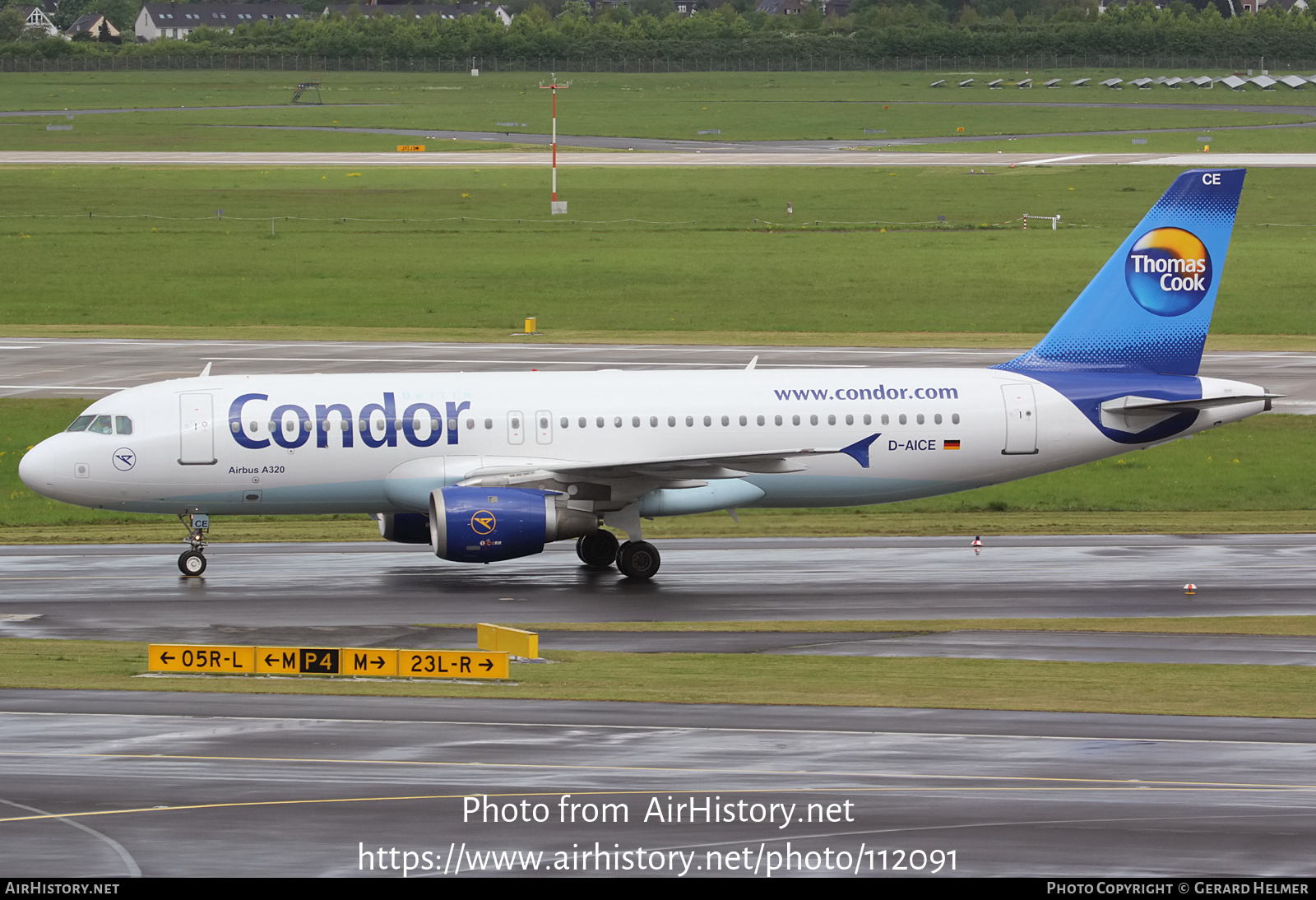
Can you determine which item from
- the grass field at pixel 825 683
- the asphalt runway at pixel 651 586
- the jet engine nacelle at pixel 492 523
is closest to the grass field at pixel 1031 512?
the asphalt runway at pixel 651 586

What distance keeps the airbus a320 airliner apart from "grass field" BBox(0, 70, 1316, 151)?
116753mm

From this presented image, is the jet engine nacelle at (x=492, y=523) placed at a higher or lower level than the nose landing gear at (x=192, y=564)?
higher

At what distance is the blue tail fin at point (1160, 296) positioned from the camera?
128 feet

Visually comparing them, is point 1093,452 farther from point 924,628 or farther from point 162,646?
point 162,646

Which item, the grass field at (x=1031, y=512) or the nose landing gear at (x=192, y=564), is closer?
the nose landing gear at (x=192, y=564)

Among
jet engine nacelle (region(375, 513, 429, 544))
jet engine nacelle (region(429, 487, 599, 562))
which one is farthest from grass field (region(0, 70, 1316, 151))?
jet engine nacelle (region(429, 487, 599, 562))

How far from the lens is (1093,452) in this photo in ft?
126

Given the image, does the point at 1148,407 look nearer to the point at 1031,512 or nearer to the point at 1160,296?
the point at 1160,296

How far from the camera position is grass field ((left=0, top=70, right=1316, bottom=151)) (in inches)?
6211

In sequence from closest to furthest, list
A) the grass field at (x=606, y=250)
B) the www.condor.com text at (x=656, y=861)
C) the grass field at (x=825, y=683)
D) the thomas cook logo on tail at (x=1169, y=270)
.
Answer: the www.condor.com text at (x=656, y=861), the grass field at (x=825, y=683), the thomas cook logo on tail at (x=1169, y=270), the grass field at (x=606, y=250)

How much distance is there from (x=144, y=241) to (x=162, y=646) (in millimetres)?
76111

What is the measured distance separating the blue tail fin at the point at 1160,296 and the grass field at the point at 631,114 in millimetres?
117516

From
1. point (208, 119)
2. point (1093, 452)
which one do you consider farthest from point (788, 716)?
point (208, 119)

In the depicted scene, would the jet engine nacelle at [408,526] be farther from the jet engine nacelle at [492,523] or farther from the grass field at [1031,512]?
the grass field at [1031,512]
